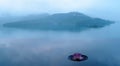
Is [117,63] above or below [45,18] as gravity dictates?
below

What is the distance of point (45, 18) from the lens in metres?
66.2

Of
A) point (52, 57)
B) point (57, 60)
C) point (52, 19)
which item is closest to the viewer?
point (57, 60)

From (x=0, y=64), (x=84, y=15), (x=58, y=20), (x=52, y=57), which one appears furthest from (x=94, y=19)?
(x=0, y=64)

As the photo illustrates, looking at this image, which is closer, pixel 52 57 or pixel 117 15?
pixel 52 57

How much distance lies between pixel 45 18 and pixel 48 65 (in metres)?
50.3

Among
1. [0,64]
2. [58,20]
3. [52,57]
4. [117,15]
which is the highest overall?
[117,15]

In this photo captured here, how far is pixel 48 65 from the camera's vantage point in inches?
651

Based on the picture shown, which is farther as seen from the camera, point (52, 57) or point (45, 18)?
point (45, 18)

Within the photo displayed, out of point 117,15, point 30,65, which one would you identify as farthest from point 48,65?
point 117,15

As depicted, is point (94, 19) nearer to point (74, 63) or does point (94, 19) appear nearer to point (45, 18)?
point (45, 18)

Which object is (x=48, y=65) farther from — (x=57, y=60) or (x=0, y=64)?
(x=0, y=64)

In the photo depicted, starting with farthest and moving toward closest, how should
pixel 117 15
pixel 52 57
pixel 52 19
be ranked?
pixel 117 15 → pixel 52 19 → pixel 52 57

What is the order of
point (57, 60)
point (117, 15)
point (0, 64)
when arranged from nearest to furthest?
point (0, 64)
point (57, 60)
point (117, 15)

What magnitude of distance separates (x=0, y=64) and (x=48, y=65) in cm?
357
